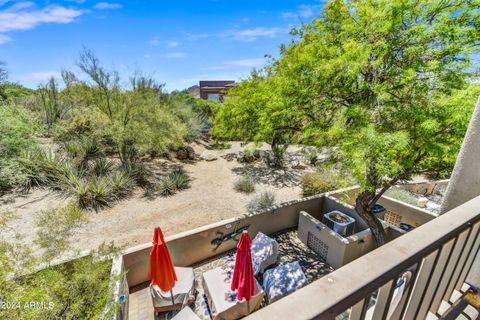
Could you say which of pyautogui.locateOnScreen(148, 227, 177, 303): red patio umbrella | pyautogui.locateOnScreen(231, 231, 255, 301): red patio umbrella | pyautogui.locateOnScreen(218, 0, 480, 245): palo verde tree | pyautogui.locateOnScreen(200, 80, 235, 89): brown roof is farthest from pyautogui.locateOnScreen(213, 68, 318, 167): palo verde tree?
pyautogui.locateOnScreen(200, 80, 235, 89): brown roof

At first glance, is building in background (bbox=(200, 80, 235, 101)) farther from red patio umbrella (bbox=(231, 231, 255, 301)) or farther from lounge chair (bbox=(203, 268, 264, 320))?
red patio umbrella (bbox=(231, 231, 255, 301))

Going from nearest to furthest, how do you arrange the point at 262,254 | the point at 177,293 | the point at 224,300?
the point at 224,300 < the point at 177,293 < the point at 262,254

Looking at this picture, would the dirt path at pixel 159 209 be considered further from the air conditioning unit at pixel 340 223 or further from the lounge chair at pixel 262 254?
the air conditioning unit at pixel 340 223

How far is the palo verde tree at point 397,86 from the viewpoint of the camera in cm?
427

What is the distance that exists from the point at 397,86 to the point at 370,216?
351 cm

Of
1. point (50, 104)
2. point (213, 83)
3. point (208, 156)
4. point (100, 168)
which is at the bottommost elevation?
point (208, 156)

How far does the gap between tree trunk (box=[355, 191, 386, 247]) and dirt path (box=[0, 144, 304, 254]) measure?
457 centimetres

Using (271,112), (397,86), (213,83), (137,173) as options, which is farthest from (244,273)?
(213,83)

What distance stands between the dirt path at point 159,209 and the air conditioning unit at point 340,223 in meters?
3.04

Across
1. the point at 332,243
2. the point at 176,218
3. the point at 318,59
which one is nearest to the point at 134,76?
the point at 176,218

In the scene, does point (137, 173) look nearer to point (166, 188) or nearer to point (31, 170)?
point (166, 188)

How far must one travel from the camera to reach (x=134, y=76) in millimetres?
13094

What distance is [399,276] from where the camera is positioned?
95cm

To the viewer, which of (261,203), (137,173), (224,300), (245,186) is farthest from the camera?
(137,173)
